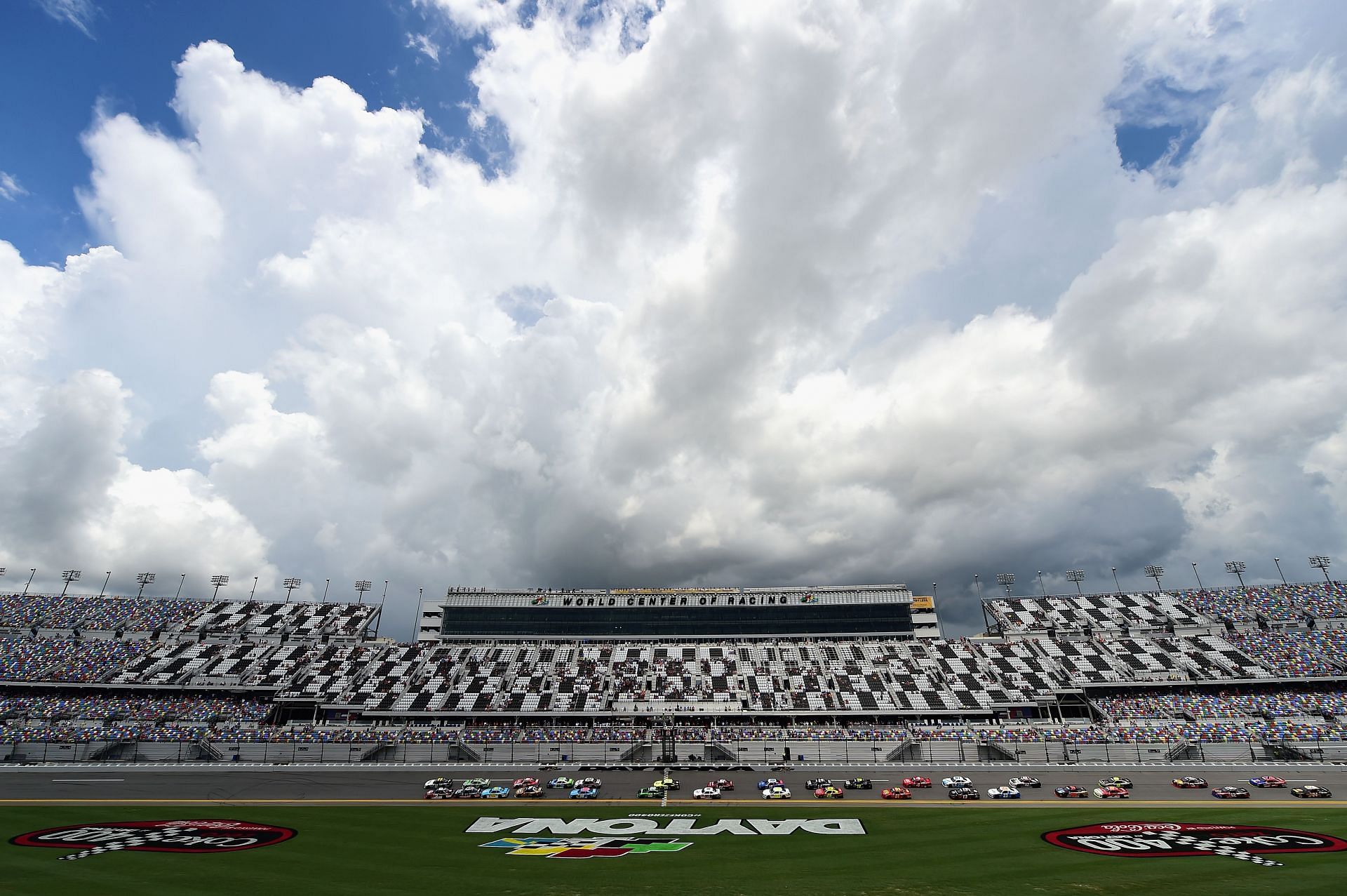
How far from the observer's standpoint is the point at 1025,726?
88.2 m

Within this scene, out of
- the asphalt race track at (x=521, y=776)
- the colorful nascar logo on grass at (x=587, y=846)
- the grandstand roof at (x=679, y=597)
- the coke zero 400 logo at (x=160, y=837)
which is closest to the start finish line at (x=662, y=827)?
the colorful nascar logo on grass at (x=587, y=846)

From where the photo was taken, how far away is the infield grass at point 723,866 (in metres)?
30.6

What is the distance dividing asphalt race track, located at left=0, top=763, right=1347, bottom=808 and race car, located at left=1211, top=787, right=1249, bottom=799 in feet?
3.41

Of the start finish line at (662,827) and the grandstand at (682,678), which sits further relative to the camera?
the grandstand at (682,678)

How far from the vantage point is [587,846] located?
3903cm

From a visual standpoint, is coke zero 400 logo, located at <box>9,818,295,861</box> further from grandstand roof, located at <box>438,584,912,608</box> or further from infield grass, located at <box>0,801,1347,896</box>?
grandstand roof, located at <box>438,584,912,608</box>

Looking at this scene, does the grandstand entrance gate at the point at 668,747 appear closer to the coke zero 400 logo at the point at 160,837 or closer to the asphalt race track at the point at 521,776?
the asphalt race track at the point at 521,776

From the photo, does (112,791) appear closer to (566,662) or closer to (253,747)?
(253,747)

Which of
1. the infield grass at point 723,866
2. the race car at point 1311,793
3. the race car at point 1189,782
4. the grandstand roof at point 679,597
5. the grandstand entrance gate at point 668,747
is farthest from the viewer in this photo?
the grandstand roof at point 679,597

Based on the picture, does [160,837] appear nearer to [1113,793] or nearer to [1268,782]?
[1113,793]

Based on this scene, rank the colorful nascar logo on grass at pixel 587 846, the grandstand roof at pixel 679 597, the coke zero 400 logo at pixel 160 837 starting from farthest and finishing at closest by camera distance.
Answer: the grandstand roof at pixel 679 597 → the coke zero 400 logo at pixel 160 837 → the colorful nascar logo on grass at pixel 587 846

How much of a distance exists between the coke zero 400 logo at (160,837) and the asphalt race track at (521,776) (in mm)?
11544

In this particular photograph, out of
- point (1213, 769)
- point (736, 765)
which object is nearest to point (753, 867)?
point (736, 765)

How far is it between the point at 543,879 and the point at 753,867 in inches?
435
